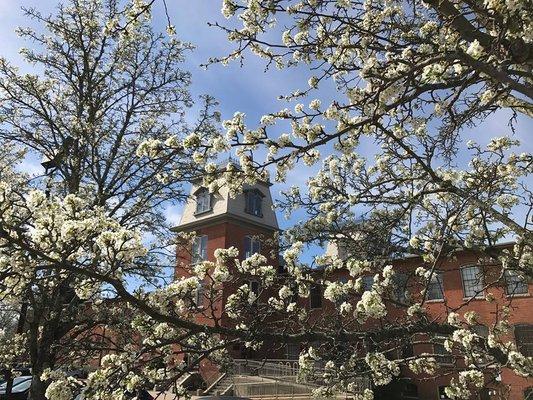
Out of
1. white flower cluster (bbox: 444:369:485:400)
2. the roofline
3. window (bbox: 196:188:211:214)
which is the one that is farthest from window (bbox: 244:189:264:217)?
white flower cluster (bbox: 444:369:485:400)

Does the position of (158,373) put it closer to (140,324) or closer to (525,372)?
(140,324)

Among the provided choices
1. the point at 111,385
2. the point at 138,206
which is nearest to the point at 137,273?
the point at 138,206

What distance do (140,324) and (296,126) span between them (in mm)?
3274

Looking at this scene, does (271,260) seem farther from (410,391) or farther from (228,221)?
(410,391)

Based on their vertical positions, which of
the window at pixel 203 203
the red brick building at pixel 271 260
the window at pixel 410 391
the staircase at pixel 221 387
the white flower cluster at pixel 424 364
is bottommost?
the window at pixel 410 391

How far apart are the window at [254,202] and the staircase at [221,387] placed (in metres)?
12.7

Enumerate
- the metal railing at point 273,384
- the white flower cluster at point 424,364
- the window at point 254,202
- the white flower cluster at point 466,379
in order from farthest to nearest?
1. the window at point 254,202
2. the metal railing at point 273,384
3. the white flower cluster at point 424,364
4. the white flower cluster at point 466,379

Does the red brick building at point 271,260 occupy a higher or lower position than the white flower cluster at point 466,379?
higher

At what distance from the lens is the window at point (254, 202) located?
35625mm

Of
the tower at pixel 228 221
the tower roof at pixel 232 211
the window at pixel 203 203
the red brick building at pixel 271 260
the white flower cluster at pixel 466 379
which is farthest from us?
the window at pixel 203 203

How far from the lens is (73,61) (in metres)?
15.0

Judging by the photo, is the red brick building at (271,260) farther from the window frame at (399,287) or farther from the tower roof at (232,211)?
the window frame at (399,287)

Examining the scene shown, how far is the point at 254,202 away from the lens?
36.3m

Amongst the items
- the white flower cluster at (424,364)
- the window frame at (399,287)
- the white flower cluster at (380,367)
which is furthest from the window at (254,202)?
the white flower cluster at (380,367)
